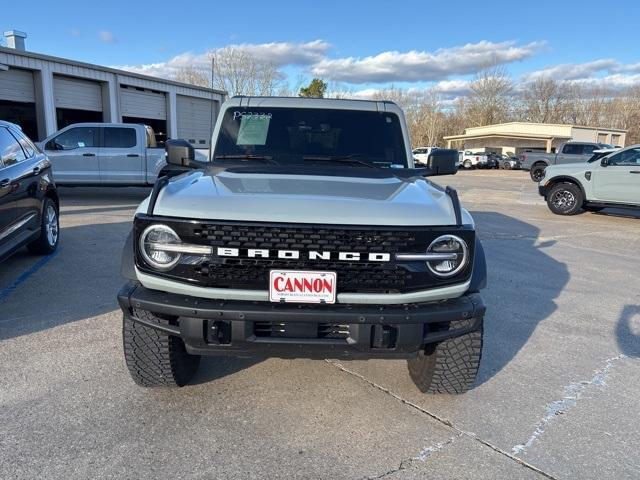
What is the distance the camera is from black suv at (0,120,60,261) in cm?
514

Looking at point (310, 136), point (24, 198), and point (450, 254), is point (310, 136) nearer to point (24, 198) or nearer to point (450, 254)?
point (450, 254)

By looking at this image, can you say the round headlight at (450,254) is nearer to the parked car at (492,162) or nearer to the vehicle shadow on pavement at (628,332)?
the vehicle shadow on pavement at (628,332)

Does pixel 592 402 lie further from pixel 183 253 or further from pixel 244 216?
pixel 183 253

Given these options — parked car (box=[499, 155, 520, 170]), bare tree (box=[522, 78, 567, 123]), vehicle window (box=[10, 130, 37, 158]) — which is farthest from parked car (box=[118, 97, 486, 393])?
bare tree (box=[522, 78, 567, 123])

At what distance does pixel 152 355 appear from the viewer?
2902 millimetres

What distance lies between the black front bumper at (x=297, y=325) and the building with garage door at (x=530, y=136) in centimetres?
5380

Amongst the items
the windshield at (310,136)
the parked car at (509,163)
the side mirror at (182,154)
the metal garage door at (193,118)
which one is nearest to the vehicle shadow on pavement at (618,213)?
the windshield at (310,136)

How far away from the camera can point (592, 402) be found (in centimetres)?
320

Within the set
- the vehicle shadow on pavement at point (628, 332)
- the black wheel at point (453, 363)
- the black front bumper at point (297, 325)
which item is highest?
the black front bumper at point (297, 325)

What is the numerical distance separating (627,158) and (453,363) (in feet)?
35.0

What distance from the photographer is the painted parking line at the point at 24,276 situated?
4980 mm

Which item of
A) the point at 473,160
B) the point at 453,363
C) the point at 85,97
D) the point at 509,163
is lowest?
the point at 453,363

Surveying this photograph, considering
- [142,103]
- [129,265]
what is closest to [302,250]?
[129,265]

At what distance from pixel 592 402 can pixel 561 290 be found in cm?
279
